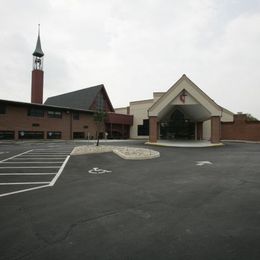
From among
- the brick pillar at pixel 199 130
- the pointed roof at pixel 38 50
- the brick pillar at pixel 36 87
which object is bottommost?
the brick pillar at pixel 199 130

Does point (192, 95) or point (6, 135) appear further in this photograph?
point (6, 135)

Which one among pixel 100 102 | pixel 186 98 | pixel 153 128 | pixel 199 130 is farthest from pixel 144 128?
pixel 186 98

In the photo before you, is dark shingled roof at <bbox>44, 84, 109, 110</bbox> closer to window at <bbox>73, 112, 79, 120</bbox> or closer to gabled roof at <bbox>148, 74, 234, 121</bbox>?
window at <bbox>73, 112, 79, 120</bbox>

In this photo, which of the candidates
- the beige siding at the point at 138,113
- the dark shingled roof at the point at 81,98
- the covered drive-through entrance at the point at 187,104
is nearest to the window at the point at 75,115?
the dark shingled roof at the point at 81,98

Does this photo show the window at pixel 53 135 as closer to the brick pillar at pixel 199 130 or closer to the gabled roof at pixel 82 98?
the gabled roof at pixel 82 98

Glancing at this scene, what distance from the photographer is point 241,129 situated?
37.3 m

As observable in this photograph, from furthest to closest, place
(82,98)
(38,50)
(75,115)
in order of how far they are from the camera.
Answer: (38,50) < (82,98) < (75,115)

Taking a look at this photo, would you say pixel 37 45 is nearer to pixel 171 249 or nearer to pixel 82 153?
pixel 82 153

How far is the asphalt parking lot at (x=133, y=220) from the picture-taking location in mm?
3605

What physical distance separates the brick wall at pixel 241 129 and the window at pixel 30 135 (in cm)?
2906

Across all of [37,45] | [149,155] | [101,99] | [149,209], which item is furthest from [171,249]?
[37,45]

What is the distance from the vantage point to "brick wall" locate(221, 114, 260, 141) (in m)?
35.5

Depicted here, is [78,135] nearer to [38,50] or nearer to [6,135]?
[6,135]

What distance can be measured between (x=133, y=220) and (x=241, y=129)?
3693 cm
